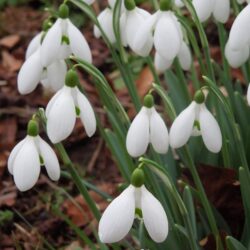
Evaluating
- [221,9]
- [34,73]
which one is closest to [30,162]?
[34,73]

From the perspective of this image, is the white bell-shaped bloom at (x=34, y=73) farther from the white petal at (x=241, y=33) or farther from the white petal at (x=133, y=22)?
A: the white petal at (x=241, y=33)

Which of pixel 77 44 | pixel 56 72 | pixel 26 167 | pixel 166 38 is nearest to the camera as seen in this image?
pixel 26 167

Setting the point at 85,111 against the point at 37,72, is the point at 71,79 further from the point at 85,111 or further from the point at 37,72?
the point at 37,72

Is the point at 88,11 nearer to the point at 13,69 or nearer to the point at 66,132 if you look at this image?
the point at 66,132

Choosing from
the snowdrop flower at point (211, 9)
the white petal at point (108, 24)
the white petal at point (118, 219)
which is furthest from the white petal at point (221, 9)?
the white petal at point (118, 219)

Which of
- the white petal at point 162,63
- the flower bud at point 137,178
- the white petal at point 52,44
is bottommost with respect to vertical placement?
the white petal at point 162,63
